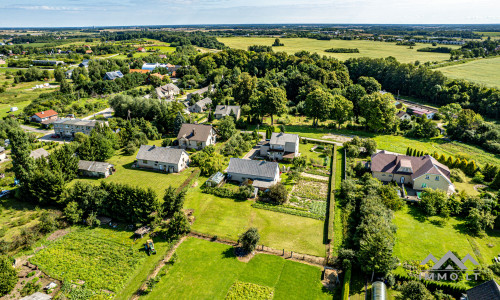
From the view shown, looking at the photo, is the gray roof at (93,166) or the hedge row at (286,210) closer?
the hedge row at (286,210)

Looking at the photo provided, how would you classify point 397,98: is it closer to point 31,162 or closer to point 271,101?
point 271,101

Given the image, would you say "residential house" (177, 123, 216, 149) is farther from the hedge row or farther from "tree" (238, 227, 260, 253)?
"tree" (238, 227, 260, 253)

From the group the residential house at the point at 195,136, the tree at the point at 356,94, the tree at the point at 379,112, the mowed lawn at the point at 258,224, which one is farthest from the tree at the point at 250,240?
the tree at the point at 356,94

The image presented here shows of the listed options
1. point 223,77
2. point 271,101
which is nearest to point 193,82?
point 223,77

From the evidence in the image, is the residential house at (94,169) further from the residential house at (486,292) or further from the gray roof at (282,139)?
the residential house at (486,292)

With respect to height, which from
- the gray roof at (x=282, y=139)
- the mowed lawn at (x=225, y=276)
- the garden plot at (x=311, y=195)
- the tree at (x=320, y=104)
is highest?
the tree at (x=320, y=104)

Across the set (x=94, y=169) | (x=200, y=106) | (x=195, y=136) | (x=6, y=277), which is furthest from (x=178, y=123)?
(x=6, y=277)

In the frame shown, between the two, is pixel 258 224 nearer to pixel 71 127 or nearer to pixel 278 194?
pixel 278 194
